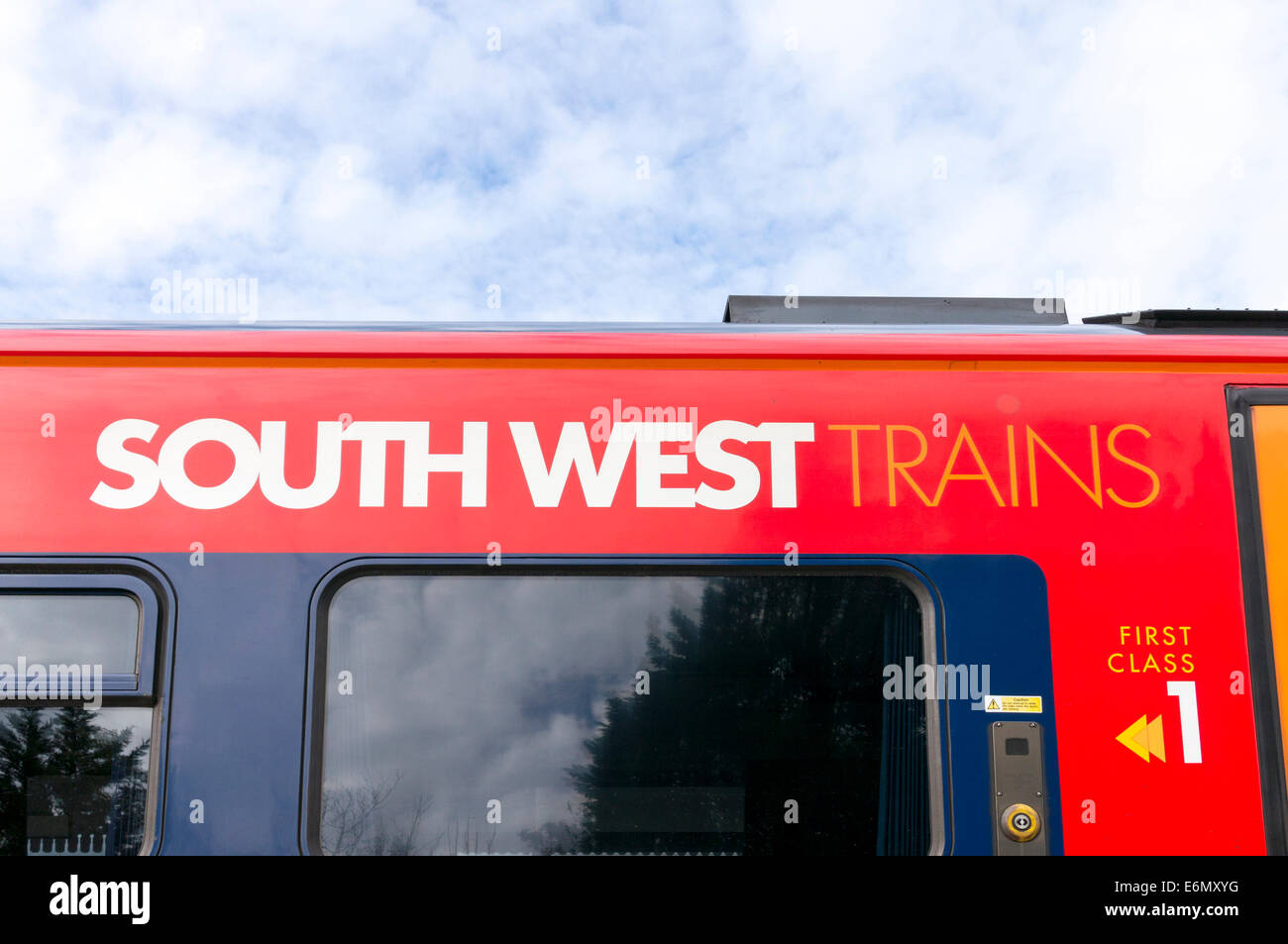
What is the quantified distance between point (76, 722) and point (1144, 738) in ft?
9.33

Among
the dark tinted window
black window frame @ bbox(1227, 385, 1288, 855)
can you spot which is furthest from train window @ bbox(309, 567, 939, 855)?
black window frame @ bbox(1227, 385, 1288, 855)

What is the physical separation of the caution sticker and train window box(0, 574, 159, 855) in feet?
7.35

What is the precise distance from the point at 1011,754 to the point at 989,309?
1.59 m

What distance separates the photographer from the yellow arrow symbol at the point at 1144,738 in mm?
2658

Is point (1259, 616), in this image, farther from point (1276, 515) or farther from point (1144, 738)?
point (1144, 738)

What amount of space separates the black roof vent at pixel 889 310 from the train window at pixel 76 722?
2074 mm

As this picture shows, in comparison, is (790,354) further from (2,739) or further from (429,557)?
(2,739)

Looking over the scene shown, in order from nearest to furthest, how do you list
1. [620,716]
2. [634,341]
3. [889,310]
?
1. [620,716]
2. [634,341]
3. [889,310]

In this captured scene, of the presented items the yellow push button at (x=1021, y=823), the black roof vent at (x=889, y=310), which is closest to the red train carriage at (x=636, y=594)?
the yellow push button at (x=1021, y=823)

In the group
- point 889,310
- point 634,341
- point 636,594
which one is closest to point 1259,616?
point 889,310

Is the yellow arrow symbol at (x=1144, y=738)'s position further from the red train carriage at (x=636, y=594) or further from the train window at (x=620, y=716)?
the train window at (x=620, y=716)

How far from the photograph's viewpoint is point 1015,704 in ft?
8.83

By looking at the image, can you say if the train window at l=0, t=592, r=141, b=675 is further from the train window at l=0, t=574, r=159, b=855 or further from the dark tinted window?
the dark tinted window

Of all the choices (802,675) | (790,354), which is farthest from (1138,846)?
(790,354)
